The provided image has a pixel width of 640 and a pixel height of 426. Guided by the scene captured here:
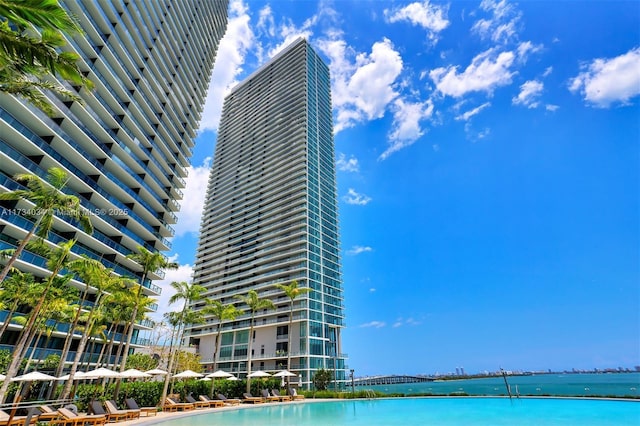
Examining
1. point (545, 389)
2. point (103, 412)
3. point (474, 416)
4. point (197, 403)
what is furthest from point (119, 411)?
point (545, 389)

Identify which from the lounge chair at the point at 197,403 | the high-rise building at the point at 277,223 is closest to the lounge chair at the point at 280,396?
the lounge chair at the point at 197,403

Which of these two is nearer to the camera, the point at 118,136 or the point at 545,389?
the point at 118,136

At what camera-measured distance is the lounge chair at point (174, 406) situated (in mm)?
23672


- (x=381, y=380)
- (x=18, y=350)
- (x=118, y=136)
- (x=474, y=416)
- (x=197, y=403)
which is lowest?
(x=474, y=416)

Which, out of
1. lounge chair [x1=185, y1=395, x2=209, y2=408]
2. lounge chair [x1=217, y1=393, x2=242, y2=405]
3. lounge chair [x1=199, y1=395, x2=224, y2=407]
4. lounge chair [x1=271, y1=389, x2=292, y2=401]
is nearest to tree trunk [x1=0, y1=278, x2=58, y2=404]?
lounge chair [x1=185, y1=395, x2=209, y2=408]

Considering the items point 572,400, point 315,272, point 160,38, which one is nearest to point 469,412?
point 572,400

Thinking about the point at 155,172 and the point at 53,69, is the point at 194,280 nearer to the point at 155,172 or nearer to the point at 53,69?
the point at 155,172

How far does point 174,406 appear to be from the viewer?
23.9 meters

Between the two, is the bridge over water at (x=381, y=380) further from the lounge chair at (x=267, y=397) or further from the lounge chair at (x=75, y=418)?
the lounge chair at (x=75, y=418)

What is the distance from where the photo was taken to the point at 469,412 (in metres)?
23.4

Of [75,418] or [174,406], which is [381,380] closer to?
[174,406]

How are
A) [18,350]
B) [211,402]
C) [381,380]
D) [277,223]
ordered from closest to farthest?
[18,350]
[211,402]
[277,223]
[381,380]

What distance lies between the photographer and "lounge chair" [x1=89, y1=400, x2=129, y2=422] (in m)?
16.3

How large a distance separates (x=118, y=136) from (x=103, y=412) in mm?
38236
